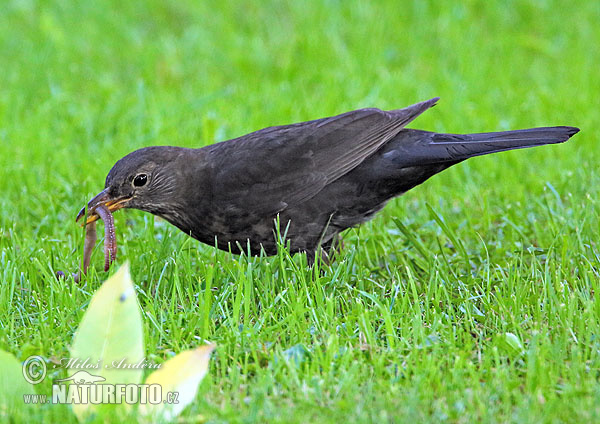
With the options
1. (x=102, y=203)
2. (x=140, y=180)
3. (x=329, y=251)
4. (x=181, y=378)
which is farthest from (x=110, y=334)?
(x=329, y=251)

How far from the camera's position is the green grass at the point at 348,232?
10.5 feet

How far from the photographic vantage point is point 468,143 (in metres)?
4.49

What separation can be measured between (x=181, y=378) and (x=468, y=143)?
7.68 ft

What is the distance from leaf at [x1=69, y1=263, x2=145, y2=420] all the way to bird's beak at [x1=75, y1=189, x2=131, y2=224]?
1.38 metres

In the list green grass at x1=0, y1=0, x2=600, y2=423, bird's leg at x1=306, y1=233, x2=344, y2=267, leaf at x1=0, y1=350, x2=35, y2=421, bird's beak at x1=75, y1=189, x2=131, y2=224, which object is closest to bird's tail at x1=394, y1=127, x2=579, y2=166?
green grass at x1=0, y1=0, x2=600, y2=423

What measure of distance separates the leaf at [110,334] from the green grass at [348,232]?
221 millimetres

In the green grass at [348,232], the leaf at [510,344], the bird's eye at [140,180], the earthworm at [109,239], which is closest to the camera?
the green grass at [348,232]

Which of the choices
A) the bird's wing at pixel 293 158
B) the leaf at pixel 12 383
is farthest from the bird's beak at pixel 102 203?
the leaf at pixel 12 383

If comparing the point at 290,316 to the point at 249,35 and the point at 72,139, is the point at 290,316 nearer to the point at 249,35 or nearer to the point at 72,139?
the point at 72,139

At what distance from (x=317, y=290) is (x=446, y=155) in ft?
4.02

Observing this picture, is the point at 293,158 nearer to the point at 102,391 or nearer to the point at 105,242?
the point at 105,242

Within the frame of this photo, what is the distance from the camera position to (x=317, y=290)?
3.86m

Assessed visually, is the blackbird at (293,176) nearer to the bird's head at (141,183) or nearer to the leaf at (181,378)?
the bird's head at (141,183)

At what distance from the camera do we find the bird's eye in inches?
173
